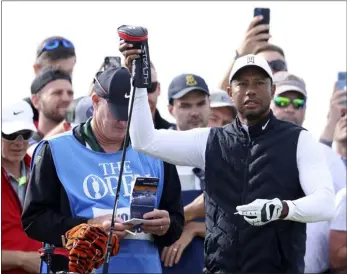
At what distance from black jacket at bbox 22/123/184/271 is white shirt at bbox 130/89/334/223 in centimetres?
72

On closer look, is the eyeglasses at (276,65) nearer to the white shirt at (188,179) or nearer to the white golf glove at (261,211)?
the white shirt at (188,179)

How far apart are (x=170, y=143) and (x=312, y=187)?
895 millimetres

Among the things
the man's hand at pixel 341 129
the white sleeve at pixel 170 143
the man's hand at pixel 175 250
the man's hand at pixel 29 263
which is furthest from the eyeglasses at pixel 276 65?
the white sleeve at pixel 170 143

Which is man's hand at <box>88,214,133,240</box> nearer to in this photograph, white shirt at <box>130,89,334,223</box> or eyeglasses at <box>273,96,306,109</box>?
white shirt at <box>130,89,334,223</box>

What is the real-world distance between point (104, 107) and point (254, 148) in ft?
4.16

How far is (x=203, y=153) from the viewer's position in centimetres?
655

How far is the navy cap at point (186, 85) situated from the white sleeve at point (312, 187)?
8.88 feet

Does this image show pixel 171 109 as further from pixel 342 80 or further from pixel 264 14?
pixel 342 80

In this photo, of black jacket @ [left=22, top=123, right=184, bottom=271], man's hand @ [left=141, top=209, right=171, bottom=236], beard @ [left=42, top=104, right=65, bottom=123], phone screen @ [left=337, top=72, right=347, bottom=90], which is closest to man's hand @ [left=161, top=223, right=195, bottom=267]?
black jacket @ [left=22, top=123, right=184, bottom=271]

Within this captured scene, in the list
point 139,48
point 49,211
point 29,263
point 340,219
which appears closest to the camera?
point 139,48

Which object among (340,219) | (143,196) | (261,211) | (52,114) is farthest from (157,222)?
(52,114)

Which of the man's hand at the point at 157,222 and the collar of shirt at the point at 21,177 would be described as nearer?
the man's hand at the point at 157,222

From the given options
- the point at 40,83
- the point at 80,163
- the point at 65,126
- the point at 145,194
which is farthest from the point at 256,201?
the point at 40,83

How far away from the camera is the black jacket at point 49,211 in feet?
22.7
